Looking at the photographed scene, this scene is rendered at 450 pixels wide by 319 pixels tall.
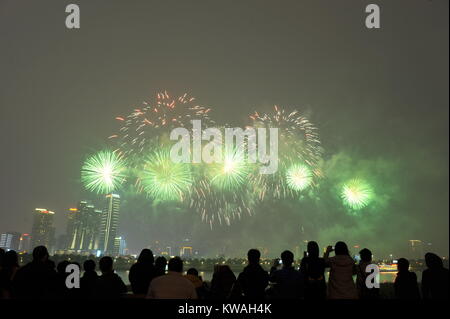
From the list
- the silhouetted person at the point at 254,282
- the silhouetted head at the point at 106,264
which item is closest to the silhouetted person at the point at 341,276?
the silhouetted person at the point at 254,282

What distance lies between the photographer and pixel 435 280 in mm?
8992

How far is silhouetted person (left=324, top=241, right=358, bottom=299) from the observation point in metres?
8.50

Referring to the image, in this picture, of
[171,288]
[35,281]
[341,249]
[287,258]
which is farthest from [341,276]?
[35,281]

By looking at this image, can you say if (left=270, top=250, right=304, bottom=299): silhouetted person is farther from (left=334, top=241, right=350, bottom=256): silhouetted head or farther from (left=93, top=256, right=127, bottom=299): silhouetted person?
(left=93, top=256, right=127, bottom=299): silhouetted person

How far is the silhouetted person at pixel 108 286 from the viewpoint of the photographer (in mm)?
8531

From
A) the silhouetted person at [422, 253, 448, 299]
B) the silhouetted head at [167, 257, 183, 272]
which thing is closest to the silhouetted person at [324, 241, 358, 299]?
the silhouetted person at [422, 253, 448, 299]

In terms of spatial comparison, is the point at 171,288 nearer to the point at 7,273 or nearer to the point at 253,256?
the point at 253,256

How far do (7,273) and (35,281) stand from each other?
953 millimetres

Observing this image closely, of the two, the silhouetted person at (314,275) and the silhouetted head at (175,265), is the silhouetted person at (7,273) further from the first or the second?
the silhouetted person at (314,275)

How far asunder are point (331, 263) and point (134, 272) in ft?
16.1
